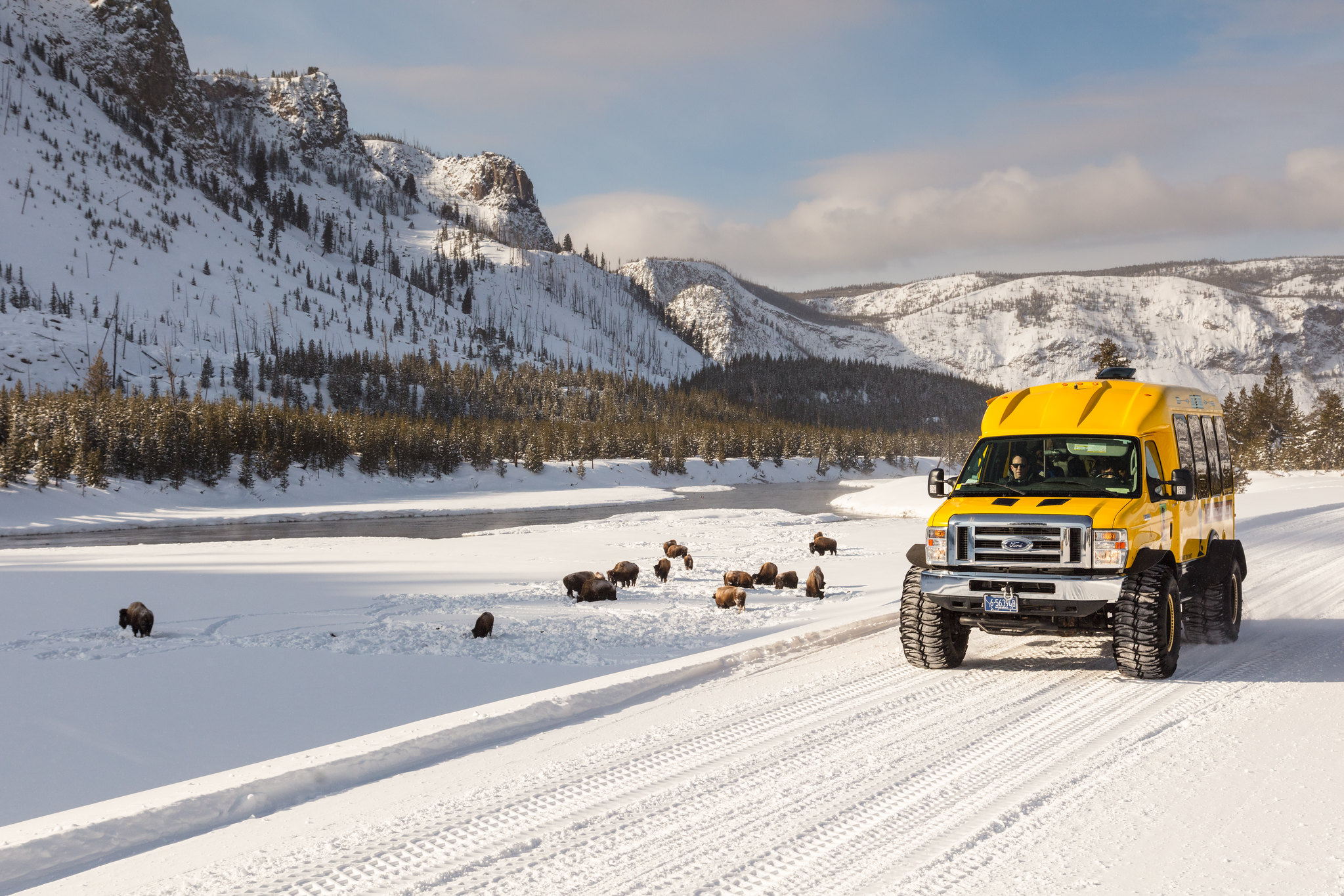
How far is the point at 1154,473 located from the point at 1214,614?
267 centimetres

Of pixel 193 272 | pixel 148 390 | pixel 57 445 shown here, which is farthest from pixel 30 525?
pixel 193 272

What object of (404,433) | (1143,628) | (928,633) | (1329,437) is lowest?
(928,633)

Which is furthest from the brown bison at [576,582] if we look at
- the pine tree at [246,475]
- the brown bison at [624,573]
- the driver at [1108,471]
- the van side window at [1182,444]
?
the pine tree at [246,475]

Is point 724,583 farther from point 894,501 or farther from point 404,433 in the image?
point 404,433

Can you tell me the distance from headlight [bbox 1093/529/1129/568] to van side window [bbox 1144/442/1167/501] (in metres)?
1.00

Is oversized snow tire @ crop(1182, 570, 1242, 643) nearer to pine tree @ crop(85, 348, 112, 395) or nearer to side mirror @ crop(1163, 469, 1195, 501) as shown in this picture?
side mirror @ crop(1163, 469, 1195, 501)

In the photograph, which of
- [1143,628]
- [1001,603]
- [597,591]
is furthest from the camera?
[597,591]

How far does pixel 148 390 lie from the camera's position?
129 metres

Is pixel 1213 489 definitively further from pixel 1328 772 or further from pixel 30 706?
pixel 30 706

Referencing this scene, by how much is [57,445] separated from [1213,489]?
2873 inches

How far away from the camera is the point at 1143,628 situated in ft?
28.8

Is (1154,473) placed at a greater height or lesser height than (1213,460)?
lesser

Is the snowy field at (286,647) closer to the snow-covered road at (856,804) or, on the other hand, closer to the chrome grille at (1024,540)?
the snow-covered road at (856,804)

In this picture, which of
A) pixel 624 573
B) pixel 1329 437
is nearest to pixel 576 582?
pixel 624 573
